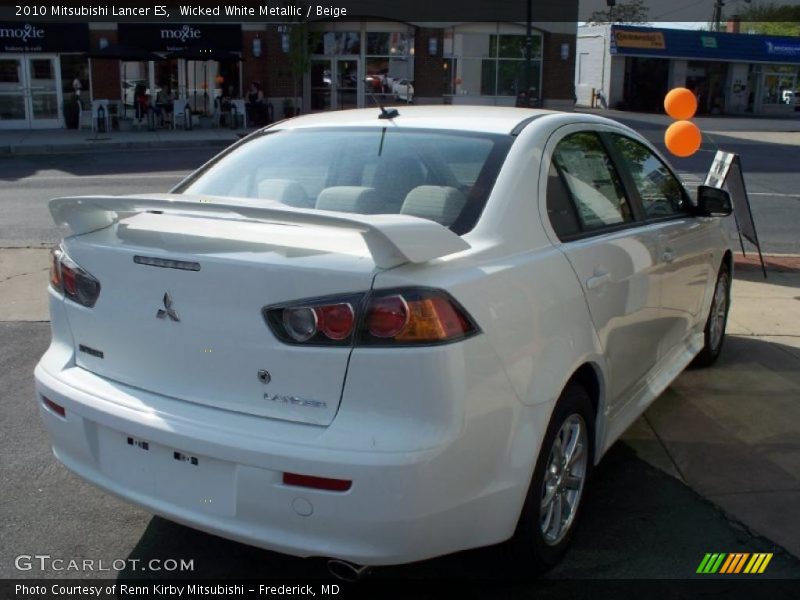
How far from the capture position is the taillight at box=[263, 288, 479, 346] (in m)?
2.54

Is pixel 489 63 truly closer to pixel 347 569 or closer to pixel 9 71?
pixel 9 71

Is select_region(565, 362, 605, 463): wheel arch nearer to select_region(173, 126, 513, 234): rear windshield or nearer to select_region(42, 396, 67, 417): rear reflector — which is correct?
select_region(173, 126, 513, 234): rear windshield

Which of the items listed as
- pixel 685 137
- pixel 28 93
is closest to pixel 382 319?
pixel 685 137

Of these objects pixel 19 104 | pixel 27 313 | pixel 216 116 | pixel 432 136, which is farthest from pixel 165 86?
pixel 432 136

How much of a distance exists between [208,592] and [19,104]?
29.6m

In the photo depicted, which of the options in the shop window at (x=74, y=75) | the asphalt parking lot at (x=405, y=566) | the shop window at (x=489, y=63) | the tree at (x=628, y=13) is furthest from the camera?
the tree at (x=628, y=13)

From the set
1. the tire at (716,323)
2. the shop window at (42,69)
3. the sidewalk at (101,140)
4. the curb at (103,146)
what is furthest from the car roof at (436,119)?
the shop window at (42,69)

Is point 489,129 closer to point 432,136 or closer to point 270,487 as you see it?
point 432,136

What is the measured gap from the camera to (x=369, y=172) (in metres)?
3.54

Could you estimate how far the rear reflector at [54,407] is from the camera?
3045mm

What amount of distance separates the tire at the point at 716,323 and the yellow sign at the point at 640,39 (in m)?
45.4

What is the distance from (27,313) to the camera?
6809 millimetres

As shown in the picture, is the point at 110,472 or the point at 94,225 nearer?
the point at 110,472

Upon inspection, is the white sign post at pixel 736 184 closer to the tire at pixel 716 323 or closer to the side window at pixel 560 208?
the tire at pixel 716 323
